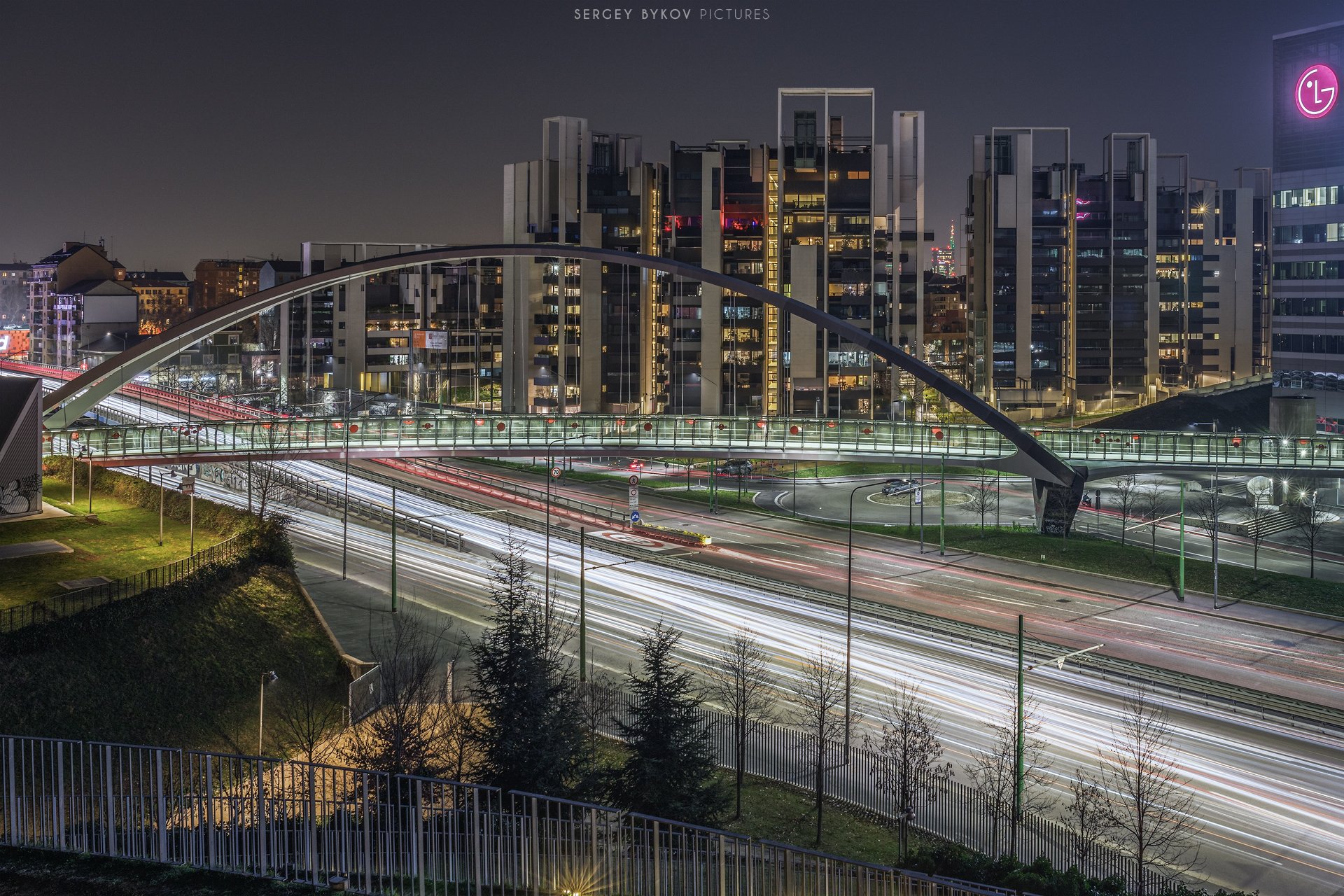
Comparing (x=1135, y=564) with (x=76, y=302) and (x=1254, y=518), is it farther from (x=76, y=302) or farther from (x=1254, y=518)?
(x=76, y=302)

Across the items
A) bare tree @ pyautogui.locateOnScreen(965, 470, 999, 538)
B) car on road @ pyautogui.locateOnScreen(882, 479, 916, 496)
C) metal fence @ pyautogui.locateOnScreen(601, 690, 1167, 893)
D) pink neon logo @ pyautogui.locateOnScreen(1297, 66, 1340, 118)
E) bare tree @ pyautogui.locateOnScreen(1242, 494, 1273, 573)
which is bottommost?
metal fence @ pyautogui.locateOnScreen(601, 690, 1167, 893)

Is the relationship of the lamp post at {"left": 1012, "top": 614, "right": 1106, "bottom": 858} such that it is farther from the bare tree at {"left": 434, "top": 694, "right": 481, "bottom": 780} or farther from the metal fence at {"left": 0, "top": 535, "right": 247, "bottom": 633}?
the metal fence at {"left": 0, "top": 535, "right": 247, "bottom": 633}

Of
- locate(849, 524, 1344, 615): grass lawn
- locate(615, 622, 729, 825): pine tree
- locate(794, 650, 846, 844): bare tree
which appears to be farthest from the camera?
locate(849, 524, 1344, 615): grass lawn

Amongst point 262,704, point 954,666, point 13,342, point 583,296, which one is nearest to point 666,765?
point 262,704

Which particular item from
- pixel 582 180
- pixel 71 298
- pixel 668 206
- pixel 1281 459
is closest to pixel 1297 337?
pixel 1281 459

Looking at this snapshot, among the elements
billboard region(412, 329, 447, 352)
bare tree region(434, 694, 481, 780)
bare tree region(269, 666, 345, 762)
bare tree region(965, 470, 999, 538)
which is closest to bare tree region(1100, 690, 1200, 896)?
bare tree region(434, 694, 481, 780)

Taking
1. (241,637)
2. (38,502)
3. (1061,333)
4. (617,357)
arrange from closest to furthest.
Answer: (241,637), (38,502), (617,357), (1061,333)

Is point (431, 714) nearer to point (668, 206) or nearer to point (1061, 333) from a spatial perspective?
point (668, 206)
